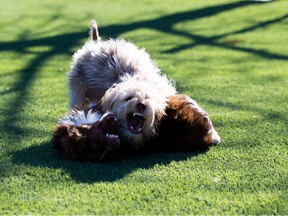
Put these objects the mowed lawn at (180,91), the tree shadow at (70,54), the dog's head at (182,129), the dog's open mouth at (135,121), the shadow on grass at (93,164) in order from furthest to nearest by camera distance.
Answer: the dog's head at (182,129), the dog's open mouth at (135,121), the tree shadow at (70,54), the shadow on grass at (93,164), the mowed lawn at (180,91)

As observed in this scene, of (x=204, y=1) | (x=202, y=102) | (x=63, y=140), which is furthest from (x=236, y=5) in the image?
(x=63, y=140)

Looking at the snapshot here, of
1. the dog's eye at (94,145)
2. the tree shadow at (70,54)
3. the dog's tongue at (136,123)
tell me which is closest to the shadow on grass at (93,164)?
the tree shadow at (70,54)

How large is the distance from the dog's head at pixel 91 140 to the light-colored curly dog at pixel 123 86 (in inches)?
4.2

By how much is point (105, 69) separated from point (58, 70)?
2.67m

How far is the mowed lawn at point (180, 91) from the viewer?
3340mm

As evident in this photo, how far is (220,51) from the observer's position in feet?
27.1

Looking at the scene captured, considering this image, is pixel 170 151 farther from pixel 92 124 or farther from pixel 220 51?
pixel 220 51

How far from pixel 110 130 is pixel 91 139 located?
16 centimetres

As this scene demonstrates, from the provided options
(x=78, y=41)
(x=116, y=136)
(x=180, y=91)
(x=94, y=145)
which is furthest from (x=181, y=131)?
(x=78, y=41)

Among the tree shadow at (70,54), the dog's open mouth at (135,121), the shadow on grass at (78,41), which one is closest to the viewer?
the tree shadow at (70,54)

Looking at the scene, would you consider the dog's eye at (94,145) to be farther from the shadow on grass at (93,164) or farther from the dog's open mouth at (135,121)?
the dog's open mouth at (135,121)

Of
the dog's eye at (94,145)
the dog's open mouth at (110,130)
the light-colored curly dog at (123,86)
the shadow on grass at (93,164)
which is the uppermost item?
the light-colored curly dog at (123,86)

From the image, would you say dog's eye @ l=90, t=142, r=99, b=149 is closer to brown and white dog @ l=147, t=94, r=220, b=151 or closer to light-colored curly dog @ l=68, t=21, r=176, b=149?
light-colored curly dog @ l=68, t=21, r=176, b=149

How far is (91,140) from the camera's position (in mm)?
3951
